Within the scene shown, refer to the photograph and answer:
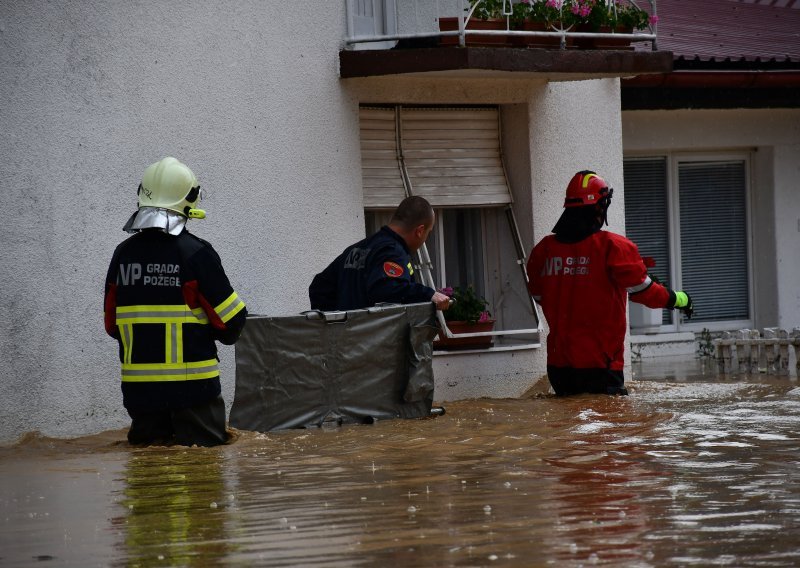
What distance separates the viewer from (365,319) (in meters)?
8.84

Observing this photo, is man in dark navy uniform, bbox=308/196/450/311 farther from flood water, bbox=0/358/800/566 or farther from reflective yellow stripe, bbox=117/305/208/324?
reflective yellow stripe, bbox=117/305/208/324

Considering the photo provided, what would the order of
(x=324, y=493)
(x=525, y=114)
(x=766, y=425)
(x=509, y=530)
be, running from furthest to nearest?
(x=525, y=114)
(x=766, y=425)
(x=324, y=493)
(x=509, y=530)

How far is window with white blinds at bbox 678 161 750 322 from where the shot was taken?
54.0 ft

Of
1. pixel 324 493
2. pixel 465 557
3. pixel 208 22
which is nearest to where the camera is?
pixel 465 557

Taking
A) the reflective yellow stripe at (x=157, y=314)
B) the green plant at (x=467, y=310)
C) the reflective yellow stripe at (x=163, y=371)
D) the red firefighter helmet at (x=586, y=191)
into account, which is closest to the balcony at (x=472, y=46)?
the red firefighter helmet at (x=586, y=191)

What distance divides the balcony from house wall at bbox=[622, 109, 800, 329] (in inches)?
173

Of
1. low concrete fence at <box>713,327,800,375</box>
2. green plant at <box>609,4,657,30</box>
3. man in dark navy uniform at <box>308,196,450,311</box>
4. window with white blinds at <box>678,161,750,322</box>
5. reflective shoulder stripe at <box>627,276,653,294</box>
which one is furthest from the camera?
window with white blinds at <box>678,161,750,322</box>

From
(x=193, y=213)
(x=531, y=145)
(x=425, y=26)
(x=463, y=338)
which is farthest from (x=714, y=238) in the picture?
(x=193, y=213)

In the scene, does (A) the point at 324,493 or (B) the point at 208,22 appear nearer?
(A) the point at 324,493

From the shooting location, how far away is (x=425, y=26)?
38.5 feet

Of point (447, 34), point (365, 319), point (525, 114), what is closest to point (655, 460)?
point (365, 319)

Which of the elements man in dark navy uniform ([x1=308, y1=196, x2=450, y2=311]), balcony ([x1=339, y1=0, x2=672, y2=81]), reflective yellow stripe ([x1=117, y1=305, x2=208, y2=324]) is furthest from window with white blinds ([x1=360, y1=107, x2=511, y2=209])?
reflective yellow stripe ([x1=117, y1=305, x2=208, y2=324])

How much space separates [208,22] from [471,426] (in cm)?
354

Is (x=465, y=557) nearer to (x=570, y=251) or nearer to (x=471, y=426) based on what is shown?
(x=471, y=426)
